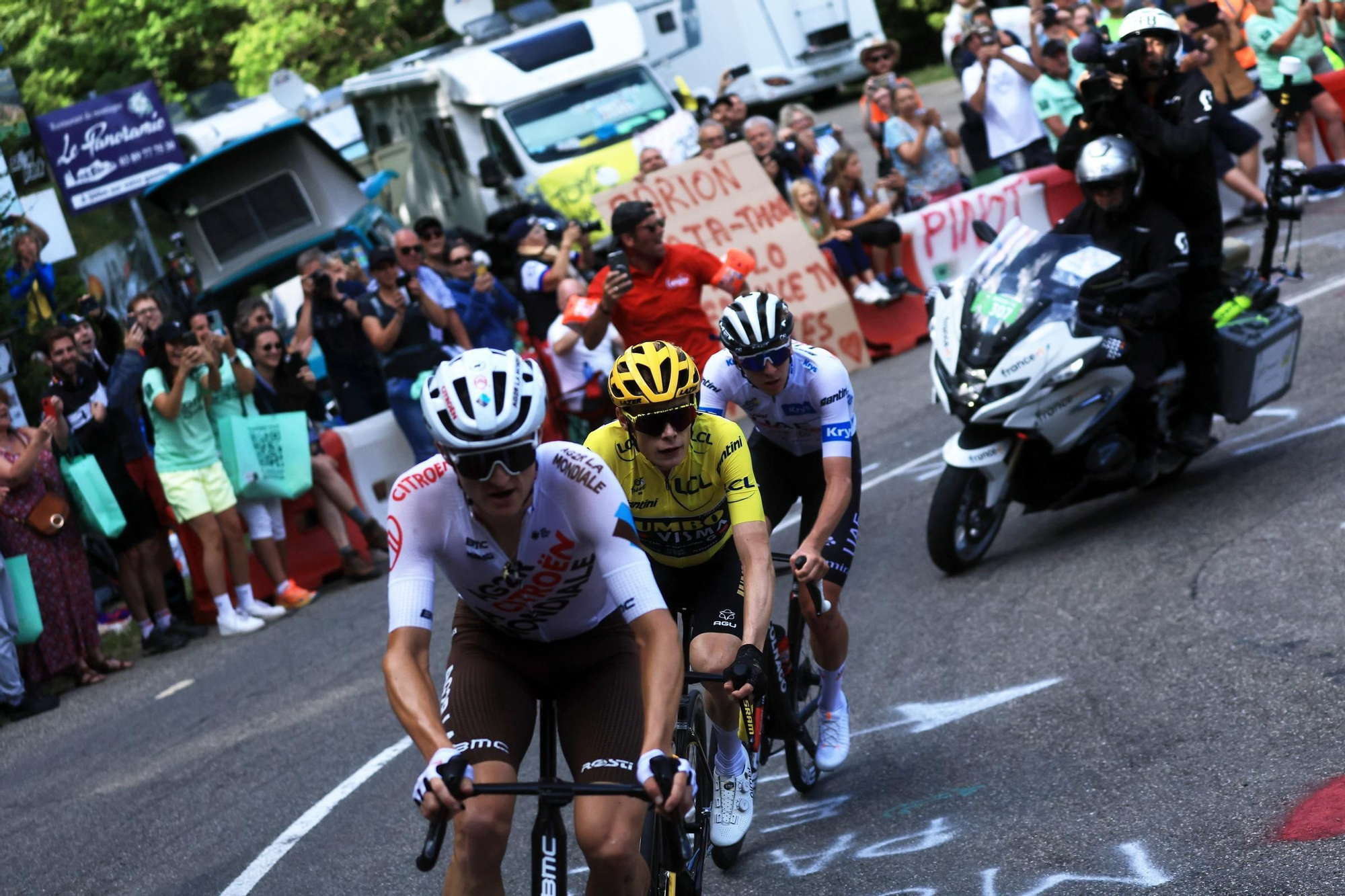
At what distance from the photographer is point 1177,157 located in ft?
29.2

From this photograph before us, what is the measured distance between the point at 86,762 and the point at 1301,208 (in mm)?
7805

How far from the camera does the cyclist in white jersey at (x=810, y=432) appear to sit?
610cm

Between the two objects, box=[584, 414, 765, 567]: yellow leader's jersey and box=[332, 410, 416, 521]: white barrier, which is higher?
box=[584, 414, 765, 567]: yellow leader's jersey

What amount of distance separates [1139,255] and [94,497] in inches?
256

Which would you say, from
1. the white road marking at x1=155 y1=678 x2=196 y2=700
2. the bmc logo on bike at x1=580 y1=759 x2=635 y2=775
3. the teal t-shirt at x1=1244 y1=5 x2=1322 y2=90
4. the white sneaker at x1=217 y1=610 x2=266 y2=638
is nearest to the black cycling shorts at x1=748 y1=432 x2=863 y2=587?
the bmc logo on bike at x1=580 y1=759 x2=635 y2=775

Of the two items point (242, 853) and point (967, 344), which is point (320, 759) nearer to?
point (242, 853)

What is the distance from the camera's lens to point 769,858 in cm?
582

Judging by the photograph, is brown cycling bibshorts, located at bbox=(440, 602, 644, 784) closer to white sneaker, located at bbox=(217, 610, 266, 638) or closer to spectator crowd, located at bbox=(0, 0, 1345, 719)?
spectator crowd, located at bbox=(0, 0, 1345, 719)

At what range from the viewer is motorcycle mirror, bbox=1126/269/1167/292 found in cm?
846

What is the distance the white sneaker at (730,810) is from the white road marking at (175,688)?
4.98 m

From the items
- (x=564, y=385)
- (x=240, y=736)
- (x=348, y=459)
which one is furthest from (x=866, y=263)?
(x=240, y=736)

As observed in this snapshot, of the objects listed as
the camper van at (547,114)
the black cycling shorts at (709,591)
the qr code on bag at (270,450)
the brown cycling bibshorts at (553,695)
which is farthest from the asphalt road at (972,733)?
the camper van at (547,114)

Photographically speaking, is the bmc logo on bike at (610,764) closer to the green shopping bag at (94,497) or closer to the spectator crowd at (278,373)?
the spectator crowd at (278,373)

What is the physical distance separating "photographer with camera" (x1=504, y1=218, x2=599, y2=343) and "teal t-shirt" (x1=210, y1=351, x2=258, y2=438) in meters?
2.35
